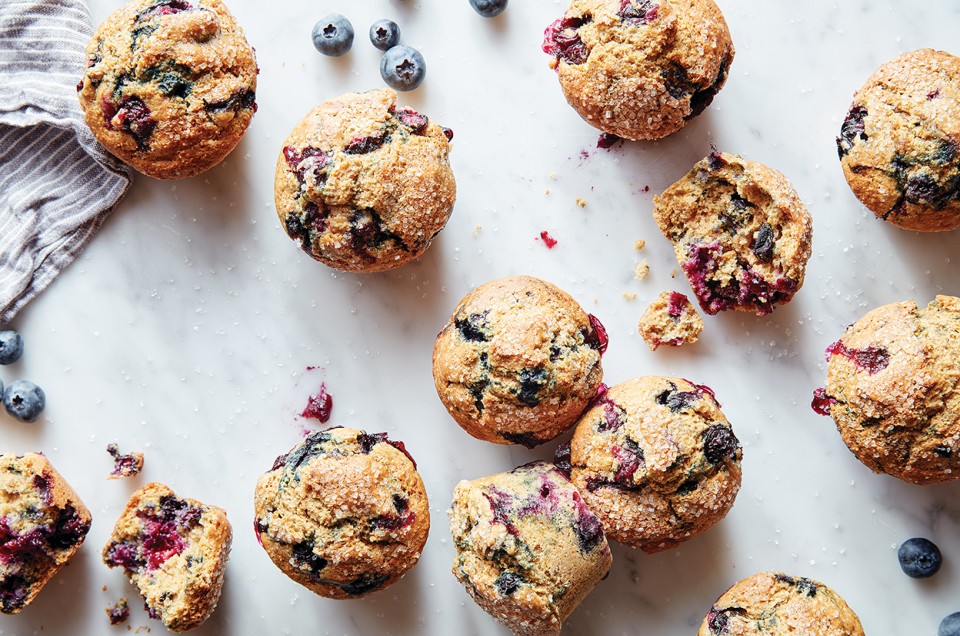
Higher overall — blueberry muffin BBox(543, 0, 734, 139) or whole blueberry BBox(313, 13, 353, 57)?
blueberry muffin BBox(543, 0, 734, 139)

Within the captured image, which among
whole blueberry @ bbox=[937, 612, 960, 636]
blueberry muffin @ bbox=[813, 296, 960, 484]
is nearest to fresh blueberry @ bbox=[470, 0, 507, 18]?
blueberry muffin @ bbox=[813, 296, 960, 484]

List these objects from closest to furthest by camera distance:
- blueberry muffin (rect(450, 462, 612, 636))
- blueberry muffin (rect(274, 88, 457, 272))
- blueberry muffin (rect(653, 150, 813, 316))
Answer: blueberry muffin (rect(450, 462, 612, 636))
blueberry muffin (rect(274, 88, 457, 272))
blueberry muffin (rect(653, 150, 813, 316))

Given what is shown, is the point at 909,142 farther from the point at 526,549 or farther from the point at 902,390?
the point at 526,549

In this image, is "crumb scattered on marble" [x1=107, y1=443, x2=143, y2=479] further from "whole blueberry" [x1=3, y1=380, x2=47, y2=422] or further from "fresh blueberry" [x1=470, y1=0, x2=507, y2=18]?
"fresh blueberry" [x1=470, y1=0, x2=507, y2=18]

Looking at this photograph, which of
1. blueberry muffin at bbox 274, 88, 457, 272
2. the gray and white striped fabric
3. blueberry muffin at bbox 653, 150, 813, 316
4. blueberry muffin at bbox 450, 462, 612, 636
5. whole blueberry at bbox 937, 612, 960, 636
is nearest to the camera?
blueberry muffin at bbox 450, 462, 612, 636

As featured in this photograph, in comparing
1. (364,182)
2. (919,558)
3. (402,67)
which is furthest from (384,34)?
(919,558)

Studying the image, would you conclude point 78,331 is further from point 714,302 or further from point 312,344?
point 714,302

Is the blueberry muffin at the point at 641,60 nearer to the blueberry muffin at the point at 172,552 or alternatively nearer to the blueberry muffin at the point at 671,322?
the blueberry muffin at the point at 671,322
